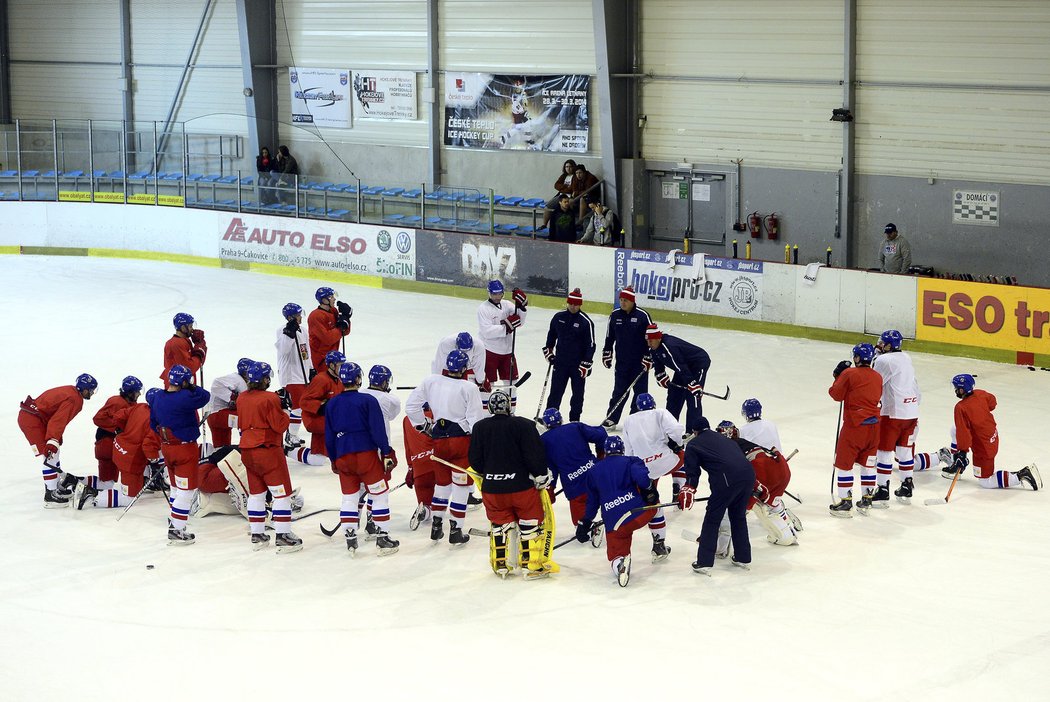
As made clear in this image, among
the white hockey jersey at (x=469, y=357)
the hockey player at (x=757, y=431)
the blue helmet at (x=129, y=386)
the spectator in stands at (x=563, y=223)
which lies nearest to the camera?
the hockey player at (x=757, y=431)

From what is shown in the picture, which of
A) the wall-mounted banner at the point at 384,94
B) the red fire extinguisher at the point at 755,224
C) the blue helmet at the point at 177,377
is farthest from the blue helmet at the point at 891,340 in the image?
the wall-mounted banner at the point at 384,94

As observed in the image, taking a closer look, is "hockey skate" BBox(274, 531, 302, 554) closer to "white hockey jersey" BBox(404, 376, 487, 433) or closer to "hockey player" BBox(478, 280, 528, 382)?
"white hockey jersey" BBox(404, 376, 487, 433)

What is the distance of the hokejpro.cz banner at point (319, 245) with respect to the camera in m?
24.2

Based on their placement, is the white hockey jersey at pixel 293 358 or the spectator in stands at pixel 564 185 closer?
the white hockey jersey at pixel 293 358

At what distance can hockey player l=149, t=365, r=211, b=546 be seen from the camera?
11258 mm

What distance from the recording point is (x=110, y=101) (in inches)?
1257

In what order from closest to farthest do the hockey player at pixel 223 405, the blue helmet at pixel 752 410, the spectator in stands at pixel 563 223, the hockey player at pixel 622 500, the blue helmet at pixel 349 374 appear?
1. the hockey player at pixel 622 500
2. the blue helmet at pixel 349 374
3. the blue helmet at pixel 752 410
4. the hockey player at pixel 223 405
5. the spectator in stands at pixel 563 223

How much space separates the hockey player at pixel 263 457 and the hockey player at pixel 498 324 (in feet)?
14.4

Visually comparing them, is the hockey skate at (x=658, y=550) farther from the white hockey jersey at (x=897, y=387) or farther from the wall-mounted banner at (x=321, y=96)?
the wall-mounted banner at (x=321, y=96)

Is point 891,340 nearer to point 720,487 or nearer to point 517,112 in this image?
point 720,487

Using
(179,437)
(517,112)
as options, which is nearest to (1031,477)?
(179,437)

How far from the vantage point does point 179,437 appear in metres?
11.3

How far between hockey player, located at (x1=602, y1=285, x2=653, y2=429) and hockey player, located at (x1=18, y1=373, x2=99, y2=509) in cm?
524

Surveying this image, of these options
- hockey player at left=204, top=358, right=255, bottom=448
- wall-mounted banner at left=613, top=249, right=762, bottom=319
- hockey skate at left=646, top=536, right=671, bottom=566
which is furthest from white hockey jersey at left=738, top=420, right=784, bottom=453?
wall-mounted banner at left=613, top=249, right=762, bottom=319
